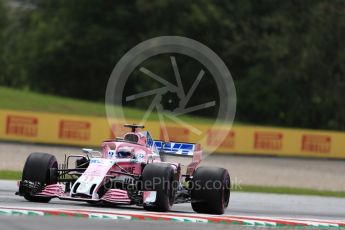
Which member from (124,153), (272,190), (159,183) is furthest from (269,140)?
(159,183)

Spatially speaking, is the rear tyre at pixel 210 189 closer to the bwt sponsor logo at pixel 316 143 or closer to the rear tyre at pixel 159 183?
the rear tyre at pixel 159 183

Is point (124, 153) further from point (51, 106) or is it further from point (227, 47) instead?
point (227, 47)

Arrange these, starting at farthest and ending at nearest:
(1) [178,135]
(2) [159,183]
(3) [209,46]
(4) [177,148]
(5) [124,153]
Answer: (3) [209,46] < (1) [178,135] < (4) [177,148] < (5) [124,153] < (2) [159,183]

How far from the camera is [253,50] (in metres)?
65.7

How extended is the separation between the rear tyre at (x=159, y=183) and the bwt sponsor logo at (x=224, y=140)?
75.5 feet

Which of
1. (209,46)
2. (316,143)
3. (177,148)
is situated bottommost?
(177,148)

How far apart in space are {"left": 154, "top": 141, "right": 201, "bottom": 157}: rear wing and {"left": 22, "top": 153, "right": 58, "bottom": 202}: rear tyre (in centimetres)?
254

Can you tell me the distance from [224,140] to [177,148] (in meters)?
22.2

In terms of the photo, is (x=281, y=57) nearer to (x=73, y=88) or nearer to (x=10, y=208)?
(x=73, y=88)

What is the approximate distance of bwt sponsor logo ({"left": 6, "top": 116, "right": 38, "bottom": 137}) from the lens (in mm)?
37594

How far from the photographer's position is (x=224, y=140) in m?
40.4

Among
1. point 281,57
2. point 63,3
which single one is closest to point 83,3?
point 63,3

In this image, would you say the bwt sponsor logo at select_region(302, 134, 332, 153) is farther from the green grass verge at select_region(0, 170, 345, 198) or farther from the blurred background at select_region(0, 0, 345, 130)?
the blurred background at select_region(0, 0, 345, 130)

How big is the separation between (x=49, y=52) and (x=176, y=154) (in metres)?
57.2
